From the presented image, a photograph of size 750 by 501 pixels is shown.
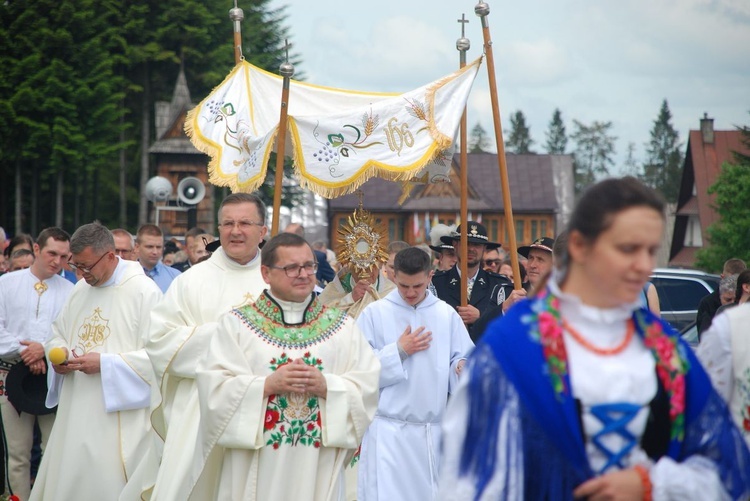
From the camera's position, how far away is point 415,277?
7.18 meters

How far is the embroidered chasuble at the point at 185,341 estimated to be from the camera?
6520 mm

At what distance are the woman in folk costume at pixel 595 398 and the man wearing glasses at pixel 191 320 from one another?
3.46 meters

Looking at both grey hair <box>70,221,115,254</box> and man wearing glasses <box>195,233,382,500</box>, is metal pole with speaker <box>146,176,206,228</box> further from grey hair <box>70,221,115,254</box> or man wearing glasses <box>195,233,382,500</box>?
man wearing glasses <box>195,233,382,500</box>

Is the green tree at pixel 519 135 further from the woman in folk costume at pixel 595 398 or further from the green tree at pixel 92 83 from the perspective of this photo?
the woman in folk costume at pixel 595 398

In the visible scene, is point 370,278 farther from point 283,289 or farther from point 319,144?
point 283,289

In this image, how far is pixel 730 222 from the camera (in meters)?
34.9

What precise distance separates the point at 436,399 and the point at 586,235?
410cm

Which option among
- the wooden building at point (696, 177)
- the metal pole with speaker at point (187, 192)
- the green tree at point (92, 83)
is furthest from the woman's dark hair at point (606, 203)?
the wooden building at point (696, 177)

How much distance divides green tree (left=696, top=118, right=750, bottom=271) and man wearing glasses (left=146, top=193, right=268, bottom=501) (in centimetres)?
2891

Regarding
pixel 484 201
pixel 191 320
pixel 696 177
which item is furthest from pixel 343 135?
pixel 484 201

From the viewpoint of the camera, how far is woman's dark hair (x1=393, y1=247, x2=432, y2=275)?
707 cm

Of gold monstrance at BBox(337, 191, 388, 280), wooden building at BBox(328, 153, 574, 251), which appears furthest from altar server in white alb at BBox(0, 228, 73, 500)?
wooden building at BBox(328, 153, 574, 251)

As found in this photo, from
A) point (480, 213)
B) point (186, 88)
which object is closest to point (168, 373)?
point (186, 88)

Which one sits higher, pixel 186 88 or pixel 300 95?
pixel 186 88
